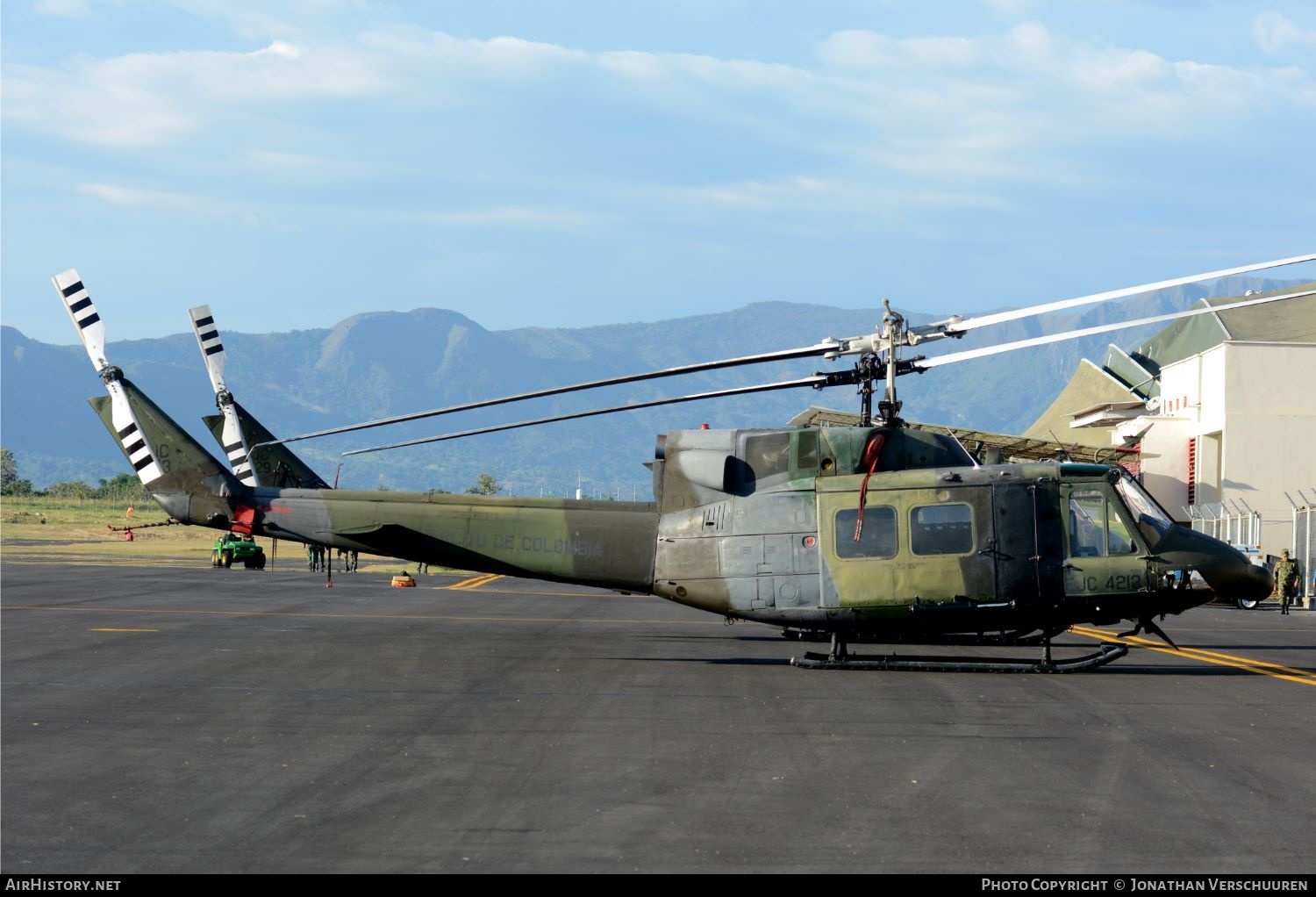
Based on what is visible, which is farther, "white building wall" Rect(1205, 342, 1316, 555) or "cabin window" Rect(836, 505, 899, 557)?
"white building wall" Rect(1205, 342, 1316, 555)

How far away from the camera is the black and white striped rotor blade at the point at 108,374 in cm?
2211

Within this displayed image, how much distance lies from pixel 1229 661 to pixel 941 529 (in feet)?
19.9

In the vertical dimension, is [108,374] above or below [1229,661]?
above

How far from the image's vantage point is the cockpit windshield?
1711 centimetres

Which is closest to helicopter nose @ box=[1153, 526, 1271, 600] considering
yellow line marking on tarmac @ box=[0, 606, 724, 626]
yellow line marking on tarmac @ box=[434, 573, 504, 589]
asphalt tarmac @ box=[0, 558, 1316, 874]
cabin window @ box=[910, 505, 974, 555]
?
asphalt tarmac @ box=[0, 558, 1316, 874]

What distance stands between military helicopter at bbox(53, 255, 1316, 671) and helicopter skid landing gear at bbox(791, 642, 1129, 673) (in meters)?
0.03

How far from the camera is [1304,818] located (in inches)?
349

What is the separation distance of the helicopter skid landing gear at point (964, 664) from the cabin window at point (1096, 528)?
1.43 m

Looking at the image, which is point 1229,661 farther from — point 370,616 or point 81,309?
point 81,309

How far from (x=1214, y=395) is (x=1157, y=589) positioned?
1693 inches

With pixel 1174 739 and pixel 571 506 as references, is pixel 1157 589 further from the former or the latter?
pixel 571 506

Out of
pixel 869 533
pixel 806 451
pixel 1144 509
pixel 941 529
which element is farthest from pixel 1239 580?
pixel 806 451

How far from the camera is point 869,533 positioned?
678 inches

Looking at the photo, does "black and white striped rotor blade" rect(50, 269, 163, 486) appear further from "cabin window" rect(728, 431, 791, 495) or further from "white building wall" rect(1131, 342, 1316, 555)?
"white building wall" rect(1131, 342, 1316, 555)
